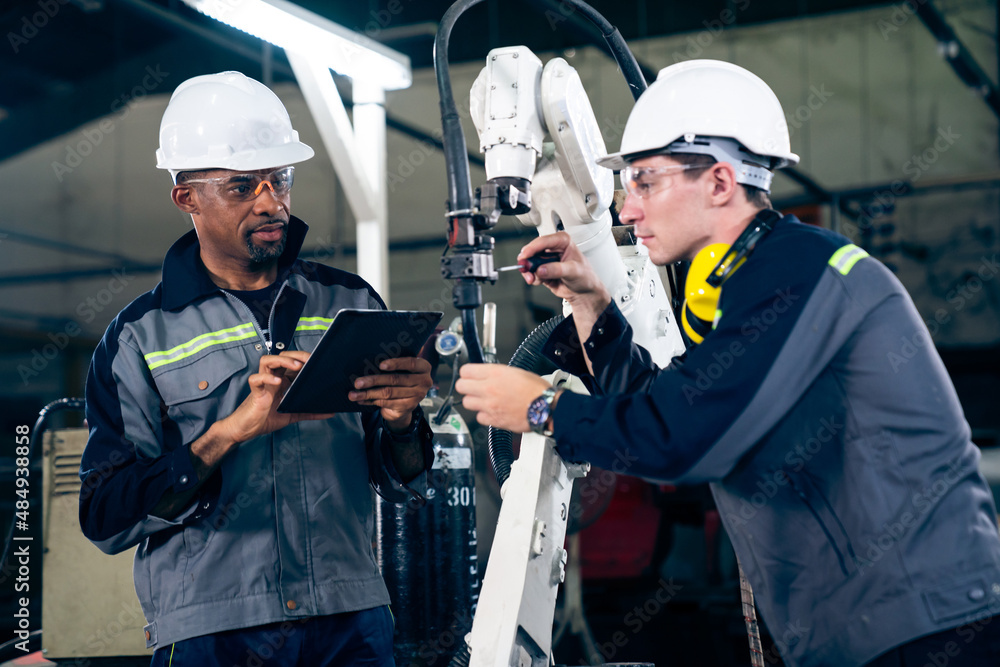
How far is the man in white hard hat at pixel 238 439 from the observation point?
6.01 ft

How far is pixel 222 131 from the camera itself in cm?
205

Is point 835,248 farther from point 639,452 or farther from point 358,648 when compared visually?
point 358,648

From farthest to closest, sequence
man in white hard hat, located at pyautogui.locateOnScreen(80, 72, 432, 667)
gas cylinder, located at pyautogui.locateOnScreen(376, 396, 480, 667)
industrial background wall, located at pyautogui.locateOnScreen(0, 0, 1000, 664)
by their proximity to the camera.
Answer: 1. industrial background wall, located at pyautogui.locateOnScreen(0, 0, 1000, 664)
2. gas cylinder, located at pyautogui.locateOnScreen(376, 396, 480, 667)
3. man in white hard hat, located at pyautogui.locateOnScreen(80, 72, 432, 667)

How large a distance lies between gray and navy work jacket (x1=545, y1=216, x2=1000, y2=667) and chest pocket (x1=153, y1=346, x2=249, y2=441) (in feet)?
2.67

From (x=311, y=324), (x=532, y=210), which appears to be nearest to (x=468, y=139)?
(x=532, y=210)

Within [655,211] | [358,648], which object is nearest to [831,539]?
[655,211]

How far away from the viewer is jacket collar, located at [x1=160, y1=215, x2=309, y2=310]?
1998 mm

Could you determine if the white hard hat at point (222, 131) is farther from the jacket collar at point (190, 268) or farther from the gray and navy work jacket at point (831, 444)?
the gray and navy work jacket at point (831, 444)

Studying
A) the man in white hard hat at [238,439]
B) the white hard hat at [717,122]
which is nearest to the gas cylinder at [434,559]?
the man in white hard hat at [238,439]

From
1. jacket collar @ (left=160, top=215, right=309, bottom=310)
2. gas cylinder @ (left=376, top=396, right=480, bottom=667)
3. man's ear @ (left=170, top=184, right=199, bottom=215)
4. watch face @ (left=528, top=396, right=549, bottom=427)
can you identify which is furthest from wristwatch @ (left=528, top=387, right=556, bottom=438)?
gas cylinder @ (left=376, top=396, right=480, bottom=667)

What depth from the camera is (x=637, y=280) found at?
250 centimetres

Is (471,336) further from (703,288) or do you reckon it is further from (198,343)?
(198,343)

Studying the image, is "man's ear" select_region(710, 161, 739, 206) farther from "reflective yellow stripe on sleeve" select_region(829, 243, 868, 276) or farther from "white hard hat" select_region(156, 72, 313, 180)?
"white hard hat" select_region(156, 72, 313, 180)

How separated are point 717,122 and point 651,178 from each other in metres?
0.16
